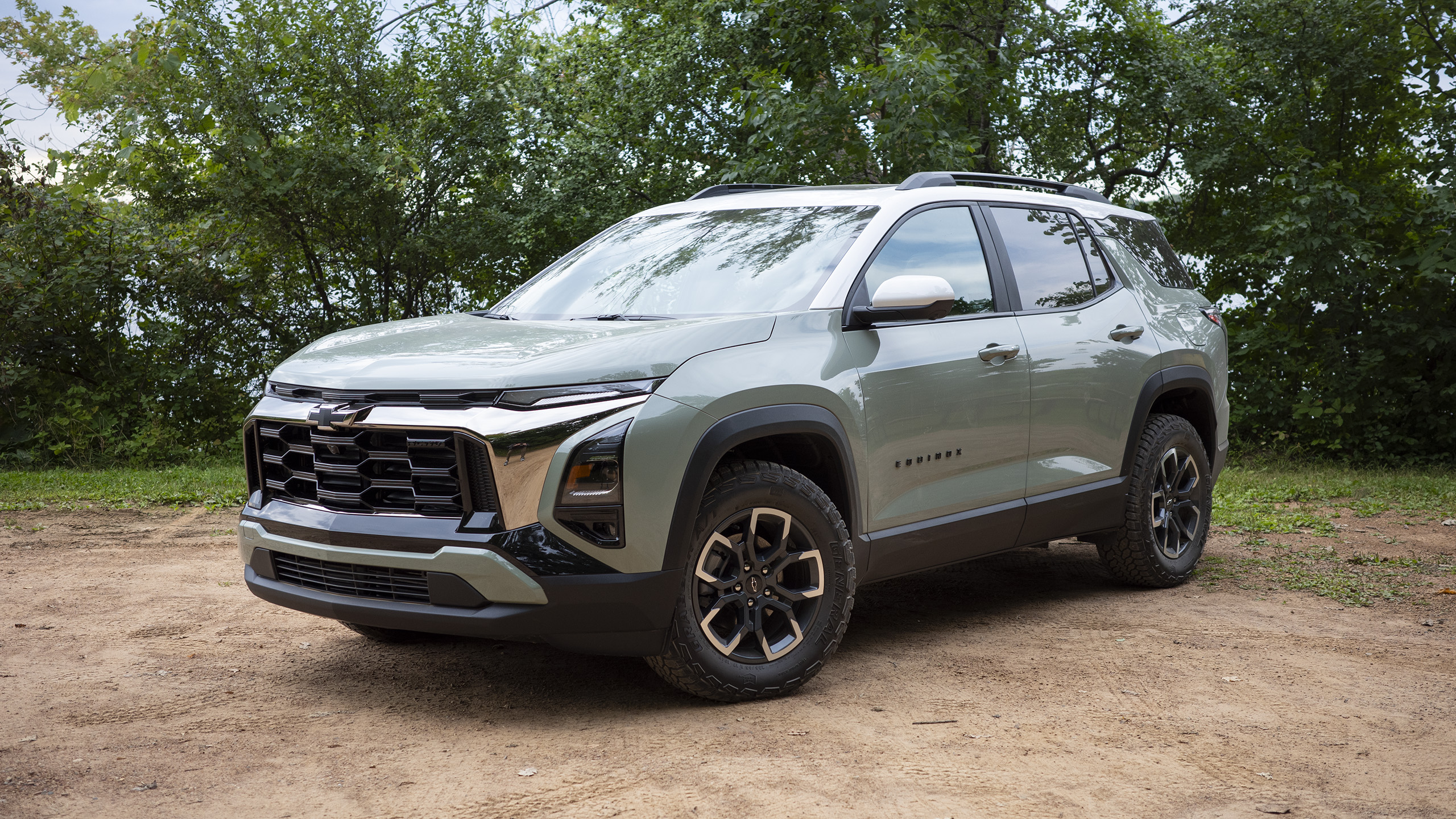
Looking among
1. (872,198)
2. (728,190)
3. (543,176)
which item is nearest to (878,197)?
(872,198)

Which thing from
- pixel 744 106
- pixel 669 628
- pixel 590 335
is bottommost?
pixel 669 628

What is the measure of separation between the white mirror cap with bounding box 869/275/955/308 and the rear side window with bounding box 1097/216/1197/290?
6.83 feet

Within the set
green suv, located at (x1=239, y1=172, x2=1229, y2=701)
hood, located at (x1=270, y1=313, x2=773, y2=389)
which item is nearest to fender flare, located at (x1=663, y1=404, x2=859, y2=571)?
green suv, located at (x1=239, y1=172, x2=1229, y2=701)

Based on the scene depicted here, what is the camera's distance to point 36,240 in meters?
11.7

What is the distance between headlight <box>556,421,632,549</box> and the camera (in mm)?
3656

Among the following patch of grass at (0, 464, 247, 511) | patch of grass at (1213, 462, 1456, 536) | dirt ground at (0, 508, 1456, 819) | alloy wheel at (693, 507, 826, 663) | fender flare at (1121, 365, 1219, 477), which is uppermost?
fender flare at (1121, 365, 1219, 477)

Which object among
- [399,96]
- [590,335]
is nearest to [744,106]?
[399,96]

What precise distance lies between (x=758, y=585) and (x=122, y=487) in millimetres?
7553

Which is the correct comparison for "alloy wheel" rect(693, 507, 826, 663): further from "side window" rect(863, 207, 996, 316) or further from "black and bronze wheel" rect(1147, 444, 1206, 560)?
"black and bronze wheel" rect(1147, 444, 1206, 560)

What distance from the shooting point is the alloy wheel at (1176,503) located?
6.02m

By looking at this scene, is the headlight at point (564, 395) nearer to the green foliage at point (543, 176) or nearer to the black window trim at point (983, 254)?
the black window trim at point (983, 254)

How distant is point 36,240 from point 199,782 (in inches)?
403

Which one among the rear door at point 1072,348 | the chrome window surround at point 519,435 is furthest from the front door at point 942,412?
the chrome window surround at point 519,435

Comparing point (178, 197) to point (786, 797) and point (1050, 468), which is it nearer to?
point (1050, 468)
